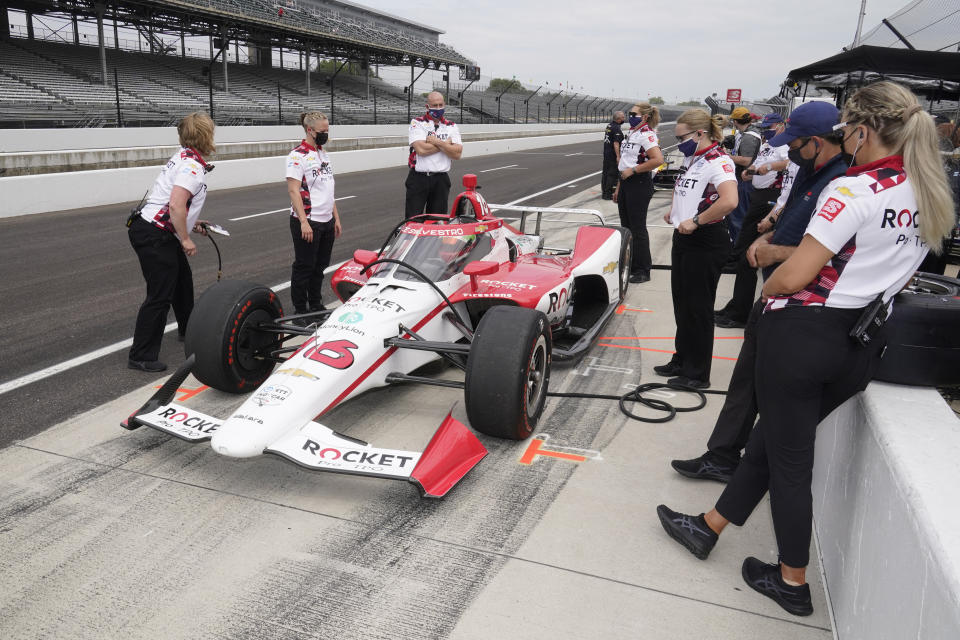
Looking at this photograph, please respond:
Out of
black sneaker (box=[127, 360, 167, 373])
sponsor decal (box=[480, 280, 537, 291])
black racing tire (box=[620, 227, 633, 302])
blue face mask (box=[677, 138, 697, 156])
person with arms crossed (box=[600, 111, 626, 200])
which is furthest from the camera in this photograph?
person with arms crossed (box=[600, 111, 626, 200])

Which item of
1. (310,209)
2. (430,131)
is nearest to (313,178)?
(310,209)

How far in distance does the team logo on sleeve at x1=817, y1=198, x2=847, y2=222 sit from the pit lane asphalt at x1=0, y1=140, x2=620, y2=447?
171 inches

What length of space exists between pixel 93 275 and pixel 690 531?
7.40 metres

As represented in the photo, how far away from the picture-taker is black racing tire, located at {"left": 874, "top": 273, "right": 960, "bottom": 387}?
2.77m

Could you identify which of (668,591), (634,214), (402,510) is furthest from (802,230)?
(634,214)

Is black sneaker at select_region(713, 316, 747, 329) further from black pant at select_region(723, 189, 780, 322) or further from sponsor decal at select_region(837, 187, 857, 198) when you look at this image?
sponsor decal at select_region(837, 187, 857, 198)

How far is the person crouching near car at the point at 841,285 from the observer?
2336mm

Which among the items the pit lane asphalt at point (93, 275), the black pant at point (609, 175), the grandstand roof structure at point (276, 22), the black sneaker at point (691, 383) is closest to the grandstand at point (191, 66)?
the grandstand roof structure at point (276, 22)

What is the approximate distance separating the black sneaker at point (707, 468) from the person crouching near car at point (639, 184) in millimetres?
4544

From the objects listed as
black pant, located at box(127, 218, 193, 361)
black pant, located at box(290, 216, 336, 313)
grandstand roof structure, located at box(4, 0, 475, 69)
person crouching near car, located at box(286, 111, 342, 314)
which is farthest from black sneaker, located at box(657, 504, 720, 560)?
grandstand roof structure, located at box(4, 0, 475, 69)

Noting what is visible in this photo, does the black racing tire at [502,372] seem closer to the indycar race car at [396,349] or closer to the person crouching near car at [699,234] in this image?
the indycar race car at [396,349]

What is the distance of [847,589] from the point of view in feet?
8.12

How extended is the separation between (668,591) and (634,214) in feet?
18.8

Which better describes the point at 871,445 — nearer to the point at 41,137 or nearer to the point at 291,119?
the point at 41,137
